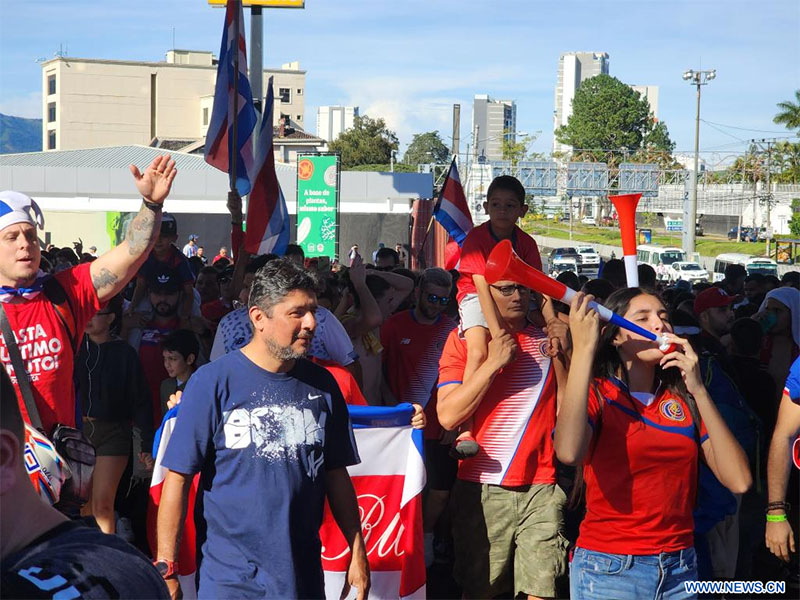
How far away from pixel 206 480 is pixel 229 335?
4.85ft

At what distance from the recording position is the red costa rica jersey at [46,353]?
418 cm

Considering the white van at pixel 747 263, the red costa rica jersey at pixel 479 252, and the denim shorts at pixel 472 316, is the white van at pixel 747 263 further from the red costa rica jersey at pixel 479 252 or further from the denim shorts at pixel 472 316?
the denim shorts at pixel 472 316

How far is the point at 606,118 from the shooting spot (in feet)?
415

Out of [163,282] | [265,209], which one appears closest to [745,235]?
[265,209]

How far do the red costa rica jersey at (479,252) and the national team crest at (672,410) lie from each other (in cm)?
176

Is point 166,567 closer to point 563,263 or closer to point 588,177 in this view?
point 563,263

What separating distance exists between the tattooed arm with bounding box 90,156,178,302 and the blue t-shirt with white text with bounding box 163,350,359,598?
2.44 ft

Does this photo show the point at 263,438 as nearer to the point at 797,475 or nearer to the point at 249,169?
the point at 797,475

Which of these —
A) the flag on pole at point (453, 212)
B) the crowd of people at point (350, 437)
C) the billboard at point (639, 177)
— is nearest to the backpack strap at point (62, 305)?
the crowd of people at point (350, 437)

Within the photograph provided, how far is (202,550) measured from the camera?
13.3 feet

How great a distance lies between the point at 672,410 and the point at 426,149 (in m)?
121

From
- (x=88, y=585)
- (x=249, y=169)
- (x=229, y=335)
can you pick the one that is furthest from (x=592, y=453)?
(x=249, y=169)

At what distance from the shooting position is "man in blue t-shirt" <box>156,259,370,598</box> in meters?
3.85

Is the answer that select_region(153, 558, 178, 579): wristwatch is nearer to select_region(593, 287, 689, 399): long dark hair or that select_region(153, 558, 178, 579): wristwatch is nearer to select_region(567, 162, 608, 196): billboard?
select_region(593, 287, 689, 399): long dark hair
